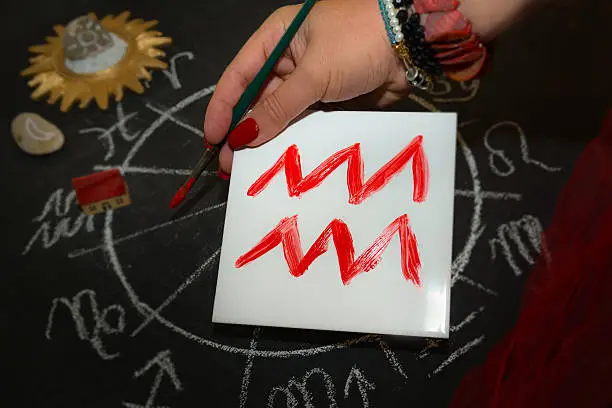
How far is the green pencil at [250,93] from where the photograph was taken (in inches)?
29.5

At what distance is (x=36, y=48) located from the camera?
3.18ft

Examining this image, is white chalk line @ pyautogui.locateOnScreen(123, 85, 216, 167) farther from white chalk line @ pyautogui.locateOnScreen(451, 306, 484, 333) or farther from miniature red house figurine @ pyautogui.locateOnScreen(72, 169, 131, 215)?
white chalk line @ pyautogui.locateOnScreen(451, 306, 484, 333)

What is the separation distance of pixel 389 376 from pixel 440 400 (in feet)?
0.20

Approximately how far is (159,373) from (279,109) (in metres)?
0.34

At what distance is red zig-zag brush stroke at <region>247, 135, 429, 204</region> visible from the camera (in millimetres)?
701

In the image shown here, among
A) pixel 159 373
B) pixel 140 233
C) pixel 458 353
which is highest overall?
pixel 140 233

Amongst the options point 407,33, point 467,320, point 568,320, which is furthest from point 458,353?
point 407,33

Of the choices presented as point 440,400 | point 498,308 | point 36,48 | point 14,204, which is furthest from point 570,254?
point 36,48

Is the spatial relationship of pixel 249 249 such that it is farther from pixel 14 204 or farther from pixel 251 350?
pixel 14 204

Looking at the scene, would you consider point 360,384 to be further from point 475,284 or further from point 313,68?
point 313,68

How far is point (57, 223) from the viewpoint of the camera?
0.81 m

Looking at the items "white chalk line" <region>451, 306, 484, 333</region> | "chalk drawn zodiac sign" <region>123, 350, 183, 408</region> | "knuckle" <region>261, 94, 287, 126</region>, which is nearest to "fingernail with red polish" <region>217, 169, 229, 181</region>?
"knuckle" <region>261, 94, 287, 126</region>

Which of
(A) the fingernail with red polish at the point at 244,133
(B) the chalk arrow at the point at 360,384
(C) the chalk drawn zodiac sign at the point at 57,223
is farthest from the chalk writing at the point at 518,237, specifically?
(C) the chalk drawn zodiac sign at the point at 57,223

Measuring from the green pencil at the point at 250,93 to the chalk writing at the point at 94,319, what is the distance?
0.15 meters
